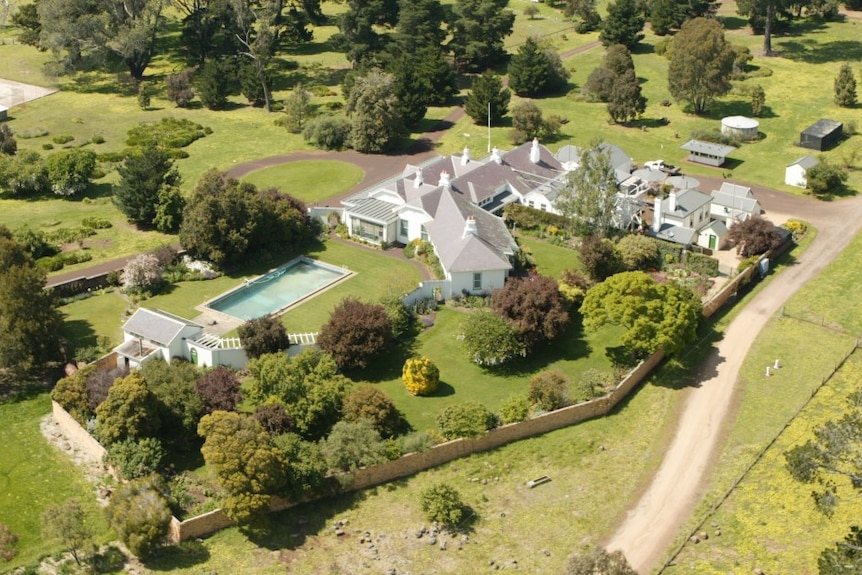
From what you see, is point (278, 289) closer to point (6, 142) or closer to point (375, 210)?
point (375, 210)

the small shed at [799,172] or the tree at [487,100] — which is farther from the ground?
the tree at [487,100]

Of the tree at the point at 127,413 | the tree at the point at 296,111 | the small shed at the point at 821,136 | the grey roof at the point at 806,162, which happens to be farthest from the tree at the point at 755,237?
the tree at the point at 296,111

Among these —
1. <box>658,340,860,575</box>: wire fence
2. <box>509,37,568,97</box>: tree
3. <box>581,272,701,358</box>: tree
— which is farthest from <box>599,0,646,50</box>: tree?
<box>581,272,701,358</box>: tree

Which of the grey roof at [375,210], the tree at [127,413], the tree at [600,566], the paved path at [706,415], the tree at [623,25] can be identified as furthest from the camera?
the tree at [623,25]

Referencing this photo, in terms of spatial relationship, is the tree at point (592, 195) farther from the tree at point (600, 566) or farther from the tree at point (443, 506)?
the tree at point (600, 566)

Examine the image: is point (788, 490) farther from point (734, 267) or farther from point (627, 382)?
point (734, 267)

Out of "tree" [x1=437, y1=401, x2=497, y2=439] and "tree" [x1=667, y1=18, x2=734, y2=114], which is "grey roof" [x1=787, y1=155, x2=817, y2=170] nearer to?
"tree" [x1=667, y1=18, x2=734, y2=114]

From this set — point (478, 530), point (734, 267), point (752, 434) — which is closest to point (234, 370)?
point (478, 530)
